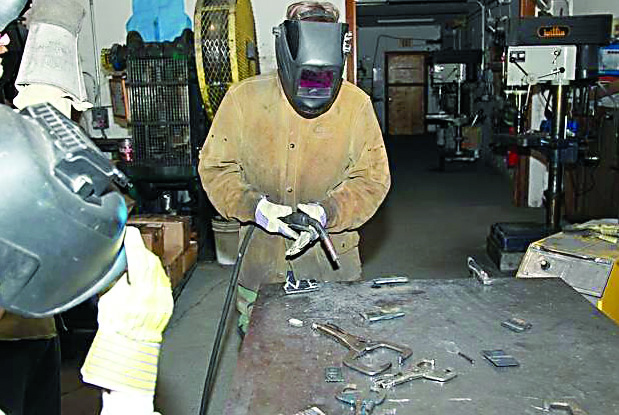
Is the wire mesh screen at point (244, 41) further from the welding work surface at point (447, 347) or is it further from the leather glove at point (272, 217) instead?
the welding work surface at point (447, 347)

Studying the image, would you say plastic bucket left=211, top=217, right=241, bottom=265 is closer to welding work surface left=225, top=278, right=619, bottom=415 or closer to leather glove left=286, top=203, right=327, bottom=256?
leather glove left=286, top=203, right=327, bottom=256

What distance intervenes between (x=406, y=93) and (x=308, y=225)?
11.5 metres

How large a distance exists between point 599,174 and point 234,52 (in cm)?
292

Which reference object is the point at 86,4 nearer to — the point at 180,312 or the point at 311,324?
the point at 180,312

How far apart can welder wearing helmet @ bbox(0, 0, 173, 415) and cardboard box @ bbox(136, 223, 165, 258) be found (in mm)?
2555

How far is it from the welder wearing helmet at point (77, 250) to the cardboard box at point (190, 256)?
9.81ft

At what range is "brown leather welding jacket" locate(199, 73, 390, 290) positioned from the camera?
2.03 metres

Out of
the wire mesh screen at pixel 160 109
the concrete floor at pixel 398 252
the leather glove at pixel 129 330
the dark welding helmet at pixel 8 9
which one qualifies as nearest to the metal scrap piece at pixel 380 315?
the leather glove at pixel 129 330

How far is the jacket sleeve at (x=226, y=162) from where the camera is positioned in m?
2.03

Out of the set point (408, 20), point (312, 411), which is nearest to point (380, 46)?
point (408, 20)

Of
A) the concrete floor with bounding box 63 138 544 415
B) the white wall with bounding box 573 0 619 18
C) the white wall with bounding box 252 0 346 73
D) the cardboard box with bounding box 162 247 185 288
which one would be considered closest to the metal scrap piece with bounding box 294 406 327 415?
the concrete floor with bounding box 63 138 544 415

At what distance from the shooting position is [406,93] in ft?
42.7

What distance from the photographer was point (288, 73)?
6.25 feet

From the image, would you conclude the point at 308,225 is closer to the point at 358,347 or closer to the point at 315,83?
the point at 315,83
